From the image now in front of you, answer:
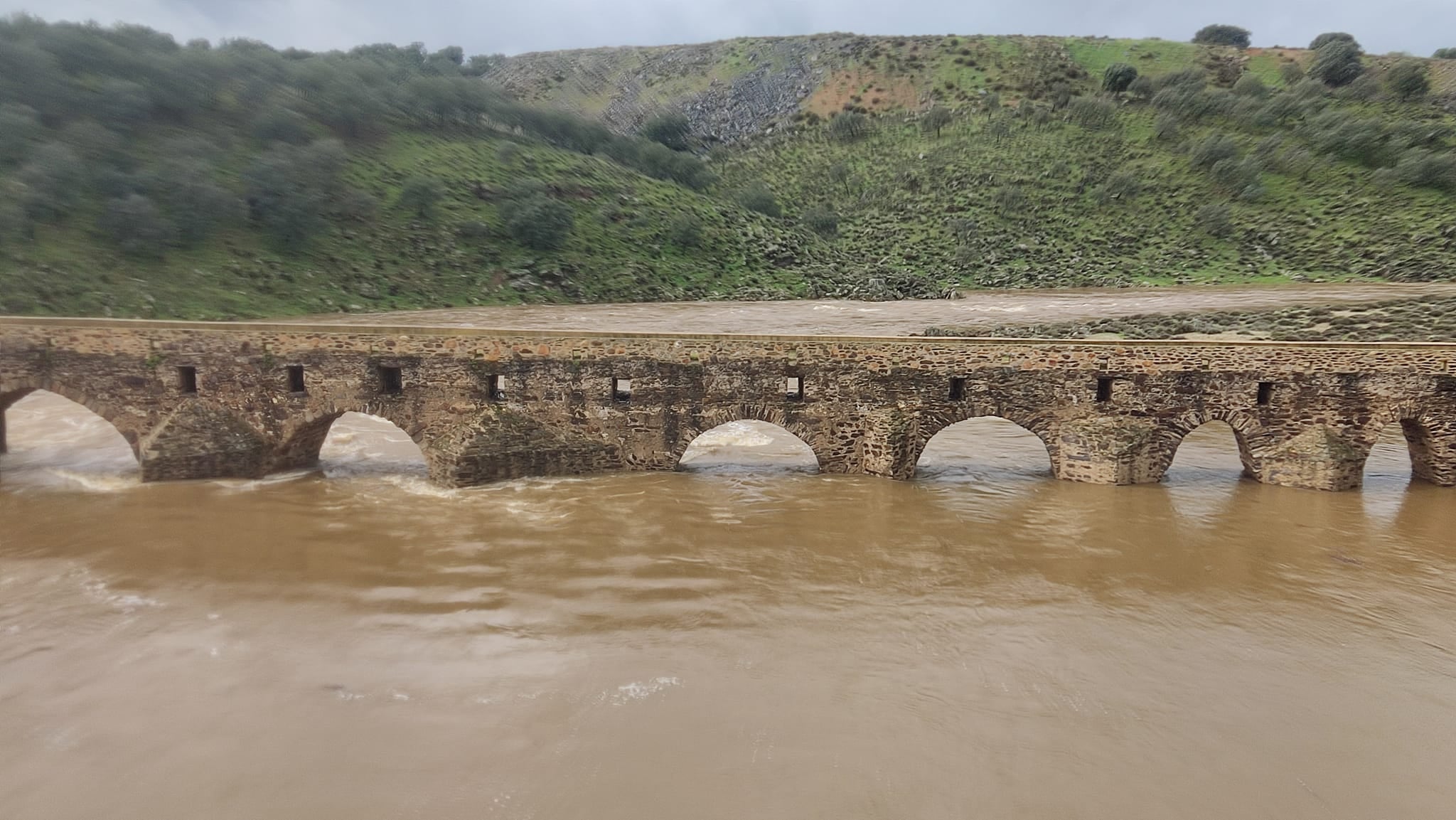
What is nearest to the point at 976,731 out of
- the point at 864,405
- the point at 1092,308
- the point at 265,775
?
the point at 265,775

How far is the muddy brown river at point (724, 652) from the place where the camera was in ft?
17.6

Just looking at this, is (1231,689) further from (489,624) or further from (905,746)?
(489,624)

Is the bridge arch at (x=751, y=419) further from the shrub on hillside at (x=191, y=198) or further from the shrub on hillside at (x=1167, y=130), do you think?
the shrub on hillside at (x=1167, y=130)

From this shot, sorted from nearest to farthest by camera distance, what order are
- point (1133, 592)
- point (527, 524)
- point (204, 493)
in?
point (1133, 592)
point (527, 524)
point (204, 493)

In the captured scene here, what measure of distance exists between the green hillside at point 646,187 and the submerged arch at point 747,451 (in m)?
21.9

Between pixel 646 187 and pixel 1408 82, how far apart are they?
57034 millimetres

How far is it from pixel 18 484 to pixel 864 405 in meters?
15.4

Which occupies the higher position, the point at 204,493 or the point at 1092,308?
the point at 1092,308

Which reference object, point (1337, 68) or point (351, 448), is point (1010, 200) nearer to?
point (1337, 68)

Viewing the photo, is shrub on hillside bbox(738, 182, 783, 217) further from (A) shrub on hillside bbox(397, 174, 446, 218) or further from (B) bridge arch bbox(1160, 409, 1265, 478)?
(B) bridge arch bbox(1160, 409, 1265, 478)

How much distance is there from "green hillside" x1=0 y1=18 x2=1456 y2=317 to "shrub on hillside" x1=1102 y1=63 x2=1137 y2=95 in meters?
1.53

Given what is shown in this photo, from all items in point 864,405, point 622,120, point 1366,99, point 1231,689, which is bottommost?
point 1231,689

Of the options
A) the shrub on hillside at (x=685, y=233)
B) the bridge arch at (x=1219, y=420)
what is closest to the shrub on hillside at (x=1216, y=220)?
the shrub on hillside at (x=685, y=233)

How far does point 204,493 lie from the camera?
11922mm
